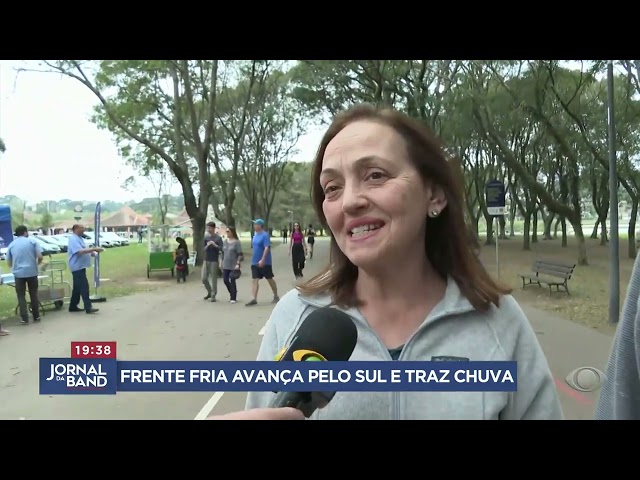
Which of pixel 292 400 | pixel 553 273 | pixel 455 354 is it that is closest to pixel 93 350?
pixel 292 400

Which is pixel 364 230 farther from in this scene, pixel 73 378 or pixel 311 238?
pixel 73 378

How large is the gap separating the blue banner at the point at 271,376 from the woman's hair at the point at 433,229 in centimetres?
16

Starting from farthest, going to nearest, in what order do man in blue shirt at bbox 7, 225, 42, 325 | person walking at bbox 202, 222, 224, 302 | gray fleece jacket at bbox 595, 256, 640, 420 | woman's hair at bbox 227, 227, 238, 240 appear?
woman's hair at bbox 227, 227, 238, 240
person walking at bbox 202, 222, 224, 302
man in blue shirt at bbox 7, 225, 42, 325
gray fleece jacket at bbox 595, 256, 640, 420

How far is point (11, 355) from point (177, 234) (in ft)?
2.85

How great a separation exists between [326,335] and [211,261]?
1.34 m

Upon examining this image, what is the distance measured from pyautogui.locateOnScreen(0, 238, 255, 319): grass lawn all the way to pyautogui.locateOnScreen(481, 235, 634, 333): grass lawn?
154 cm

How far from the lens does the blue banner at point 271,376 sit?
3.50 feet

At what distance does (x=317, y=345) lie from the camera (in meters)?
1.01

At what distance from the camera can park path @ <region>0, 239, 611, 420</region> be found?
4.64ft

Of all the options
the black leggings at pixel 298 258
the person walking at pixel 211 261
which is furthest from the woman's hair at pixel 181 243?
the black leggings at pixel 298 258

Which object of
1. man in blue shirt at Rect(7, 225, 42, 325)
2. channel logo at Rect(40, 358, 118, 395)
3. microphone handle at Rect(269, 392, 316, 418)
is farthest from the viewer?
man in blue shirt at Rect(7, 225, 42, 325)

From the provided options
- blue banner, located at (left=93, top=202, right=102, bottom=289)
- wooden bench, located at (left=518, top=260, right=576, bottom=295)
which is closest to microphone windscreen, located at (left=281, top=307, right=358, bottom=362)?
blue banner, located at (left=93, top=202, right=102, bottom=289)

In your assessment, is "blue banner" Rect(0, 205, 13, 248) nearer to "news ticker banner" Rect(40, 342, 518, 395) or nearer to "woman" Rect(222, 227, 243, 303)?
"news ticker banner" Rect(40, 342, 518, 395)
